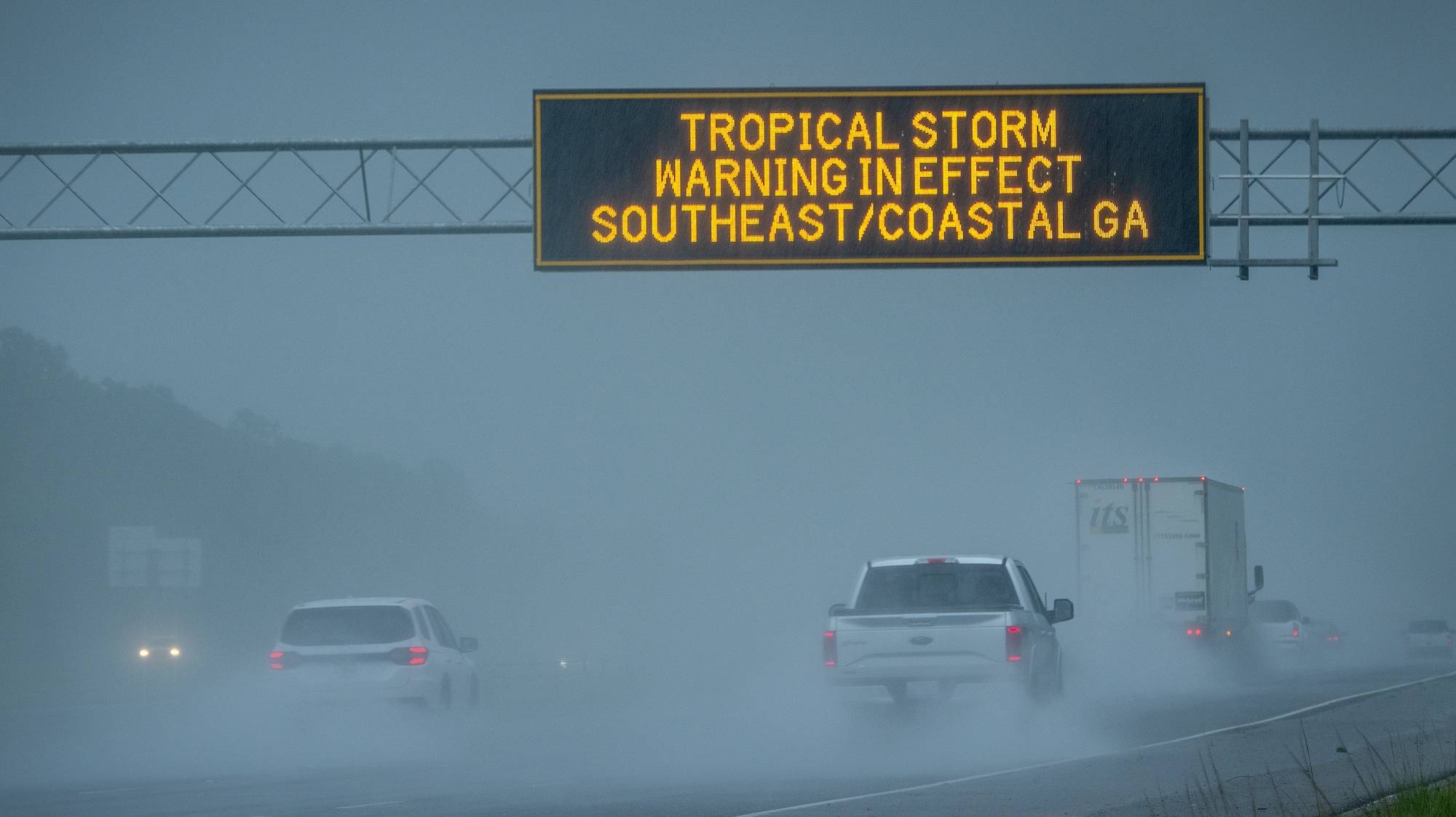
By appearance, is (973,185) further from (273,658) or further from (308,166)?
(273,658)

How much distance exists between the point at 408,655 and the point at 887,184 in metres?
8.21

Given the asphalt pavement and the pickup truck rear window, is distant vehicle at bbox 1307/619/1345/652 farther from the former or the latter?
the pickup truck rear window

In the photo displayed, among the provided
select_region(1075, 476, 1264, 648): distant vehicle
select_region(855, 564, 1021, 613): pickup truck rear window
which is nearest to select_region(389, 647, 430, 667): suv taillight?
select_region(855, 564, 1021, 613): pickup truck rear window

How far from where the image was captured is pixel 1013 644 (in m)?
20.5

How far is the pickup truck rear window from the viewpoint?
72.1 feet

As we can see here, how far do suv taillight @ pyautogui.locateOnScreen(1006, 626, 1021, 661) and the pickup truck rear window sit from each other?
102 centimetres

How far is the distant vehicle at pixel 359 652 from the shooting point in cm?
2177

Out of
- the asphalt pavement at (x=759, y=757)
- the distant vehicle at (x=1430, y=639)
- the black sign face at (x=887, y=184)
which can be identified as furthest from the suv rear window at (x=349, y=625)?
the distant vehicle at (x=1430, y=639)

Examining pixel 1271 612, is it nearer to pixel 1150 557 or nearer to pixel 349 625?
pixel 1150 557

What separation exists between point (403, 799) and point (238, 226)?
21.8ft

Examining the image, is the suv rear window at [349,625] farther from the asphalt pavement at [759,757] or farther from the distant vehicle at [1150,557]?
the distant vehicle at [1150,557]

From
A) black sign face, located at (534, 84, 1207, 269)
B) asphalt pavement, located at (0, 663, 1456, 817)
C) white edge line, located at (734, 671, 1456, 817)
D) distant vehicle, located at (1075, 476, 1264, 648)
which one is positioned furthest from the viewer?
distant vehicle, located at (1075, 476, 1264, 648)

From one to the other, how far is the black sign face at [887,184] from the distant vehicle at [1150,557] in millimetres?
19381

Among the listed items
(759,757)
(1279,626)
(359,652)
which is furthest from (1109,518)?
(359,652)
